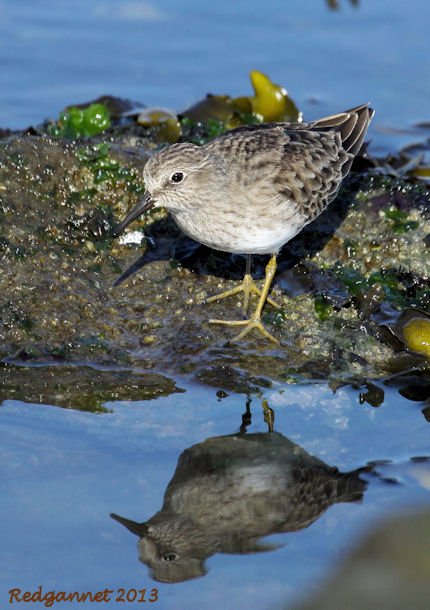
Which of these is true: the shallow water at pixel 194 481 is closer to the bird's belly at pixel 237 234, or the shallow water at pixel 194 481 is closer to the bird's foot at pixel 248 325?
the bird's foot at pixel 248 325

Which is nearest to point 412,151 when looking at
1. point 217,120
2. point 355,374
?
point 217,120

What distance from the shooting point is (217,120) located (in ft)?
27.8

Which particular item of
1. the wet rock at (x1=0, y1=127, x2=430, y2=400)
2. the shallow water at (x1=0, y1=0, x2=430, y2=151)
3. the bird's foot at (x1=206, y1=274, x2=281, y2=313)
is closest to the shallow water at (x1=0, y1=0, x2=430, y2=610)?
the wet rock at (x1=0, y1=127, x2=430, y2=400)

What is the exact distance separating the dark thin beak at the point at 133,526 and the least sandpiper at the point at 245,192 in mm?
1767

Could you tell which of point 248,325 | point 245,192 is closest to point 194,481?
point 248,325

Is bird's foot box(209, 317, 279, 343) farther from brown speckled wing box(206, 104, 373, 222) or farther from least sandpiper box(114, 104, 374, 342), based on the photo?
brown speckled wing box(206, 104, 373, 222)

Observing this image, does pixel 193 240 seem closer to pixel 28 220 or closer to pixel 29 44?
pixel 28 220

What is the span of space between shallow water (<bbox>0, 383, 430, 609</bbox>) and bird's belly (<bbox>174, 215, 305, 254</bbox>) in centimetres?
95

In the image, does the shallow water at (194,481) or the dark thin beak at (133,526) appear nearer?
the shallow water at (194,481)

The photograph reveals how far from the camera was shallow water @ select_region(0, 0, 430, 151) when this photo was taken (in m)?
9.48

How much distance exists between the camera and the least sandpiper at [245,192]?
6188 mm

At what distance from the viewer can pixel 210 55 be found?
33.1 feet

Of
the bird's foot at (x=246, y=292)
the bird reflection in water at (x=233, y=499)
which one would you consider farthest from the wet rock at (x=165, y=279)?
the bird reflection in water at (x=233, y=499)

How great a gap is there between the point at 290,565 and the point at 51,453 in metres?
1.45
